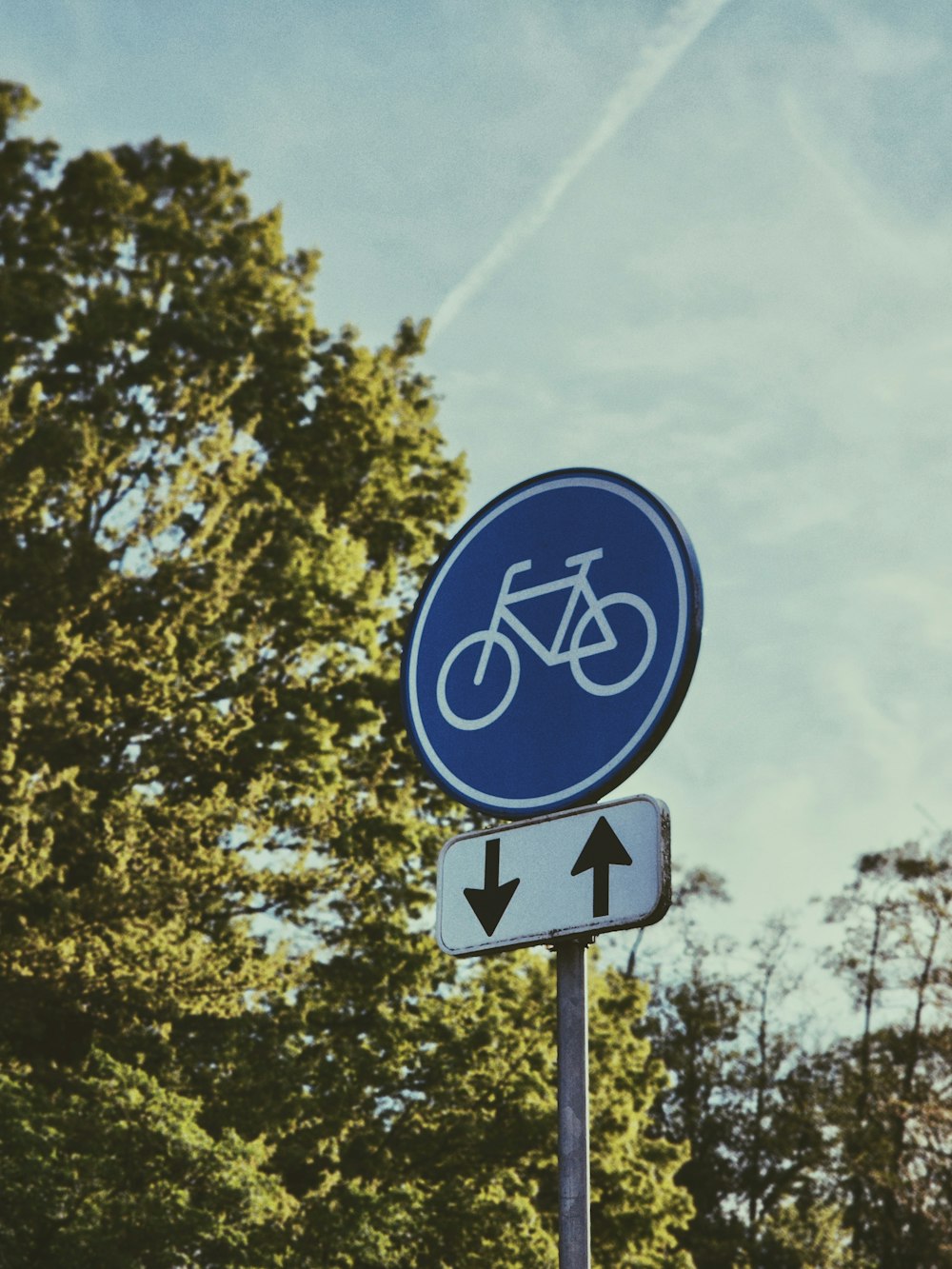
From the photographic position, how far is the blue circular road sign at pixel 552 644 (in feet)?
8.51

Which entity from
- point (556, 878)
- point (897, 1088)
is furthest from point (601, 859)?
point (897, 1088)

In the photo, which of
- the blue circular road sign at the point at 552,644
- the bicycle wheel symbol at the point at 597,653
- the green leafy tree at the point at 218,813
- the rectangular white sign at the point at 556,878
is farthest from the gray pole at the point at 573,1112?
the green leafy tree at the point at 218,813

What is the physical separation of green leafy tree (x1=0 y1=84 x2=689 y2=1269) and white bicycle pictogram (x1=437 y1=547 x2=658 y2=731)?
9264mm

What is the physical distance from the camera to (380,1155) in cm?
1354

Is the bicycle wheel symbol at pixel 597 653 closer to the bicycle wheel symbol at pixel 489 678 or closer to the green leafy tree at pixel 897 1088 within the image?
the bicycle wheel symbol at pixel 489 678

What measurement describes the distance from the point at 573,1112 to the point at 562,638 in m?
0.91

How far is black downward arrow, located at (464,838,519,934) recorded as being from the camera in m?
2.58

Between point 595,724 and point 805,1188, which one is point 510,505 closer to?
point 595,724

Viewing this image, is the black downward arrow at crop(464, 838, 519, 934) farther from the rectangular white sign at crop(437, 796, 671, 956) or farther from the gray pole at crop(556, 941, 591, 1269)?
the gray pole at crop(556, 941, 591, 1269)

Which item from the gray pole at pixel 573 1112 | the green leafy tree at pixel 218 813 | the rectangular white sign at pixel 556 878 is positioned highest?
the green leafy tree at pixel 218 813

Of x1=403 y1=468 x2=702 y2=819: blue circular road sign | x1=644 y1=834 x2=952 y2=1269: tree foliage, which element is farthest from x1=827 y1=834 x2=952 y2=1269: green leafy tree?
x1=403 y1=468 x2=702 y2=819: blue circular road sign

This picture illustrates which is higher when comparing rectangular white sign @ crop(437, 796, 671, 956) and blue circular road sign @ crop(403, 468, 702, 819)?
blue circular road sign @ crop(403, 468, 702, 819)

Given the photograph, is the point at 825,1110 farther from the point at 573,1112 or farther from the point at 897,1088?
the point at 573,1112

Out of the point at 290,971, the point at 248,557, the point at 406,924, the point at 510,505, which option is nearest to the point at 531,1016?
the point at 406,924
